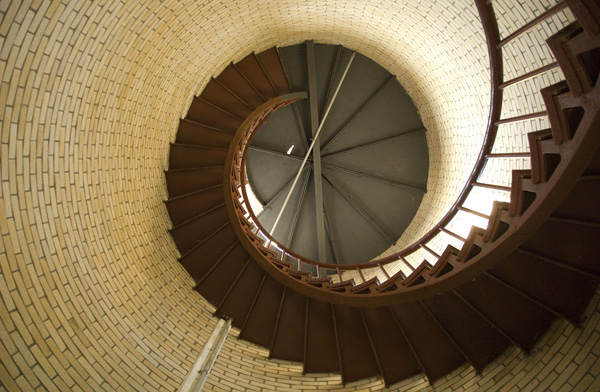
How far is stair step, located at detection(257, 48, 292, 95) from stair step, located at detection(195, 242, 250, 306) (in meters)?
3.19

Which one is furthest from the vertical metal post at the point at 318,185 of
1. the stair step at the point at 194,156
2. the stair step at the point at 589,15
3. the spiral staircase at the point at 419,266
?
the stair step at the point at 589,15

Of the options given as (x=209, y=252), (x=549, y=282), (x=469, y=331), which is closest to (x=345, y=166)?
(x=209, y=252)

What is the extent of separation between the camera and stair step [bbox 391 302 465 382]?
393cm

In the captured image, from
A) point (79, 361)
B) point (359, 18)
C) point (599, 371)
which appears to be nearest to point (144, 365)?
point (79, 361)

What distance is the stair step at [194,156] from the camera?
16.3 feet

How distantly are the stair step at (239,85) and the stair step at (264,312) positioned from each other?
3.05 metres

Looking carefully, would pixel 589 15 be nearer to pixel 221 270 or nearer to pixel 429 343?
pixel 429 343

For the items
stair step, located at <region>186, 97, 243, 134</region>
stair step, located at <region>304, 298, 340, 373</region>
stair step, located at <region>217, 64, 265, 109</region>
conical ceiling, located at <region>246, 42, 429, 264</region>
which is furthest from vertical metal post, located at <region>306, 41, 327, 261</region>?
stair step, located at <region>304, 298, 340, 373</region>

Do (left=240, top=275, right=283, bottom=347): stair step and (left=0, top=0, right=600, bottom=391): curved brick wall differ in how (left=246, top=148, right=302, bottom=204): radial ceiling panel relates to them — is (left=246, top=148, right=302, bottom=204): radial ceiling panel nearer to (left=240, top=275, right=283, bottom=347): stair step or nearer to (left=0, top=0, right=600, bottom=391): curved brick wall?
(left=0, top=0, right=600, bottom=391): curved brick wall

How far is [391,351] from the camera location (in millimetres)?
4148

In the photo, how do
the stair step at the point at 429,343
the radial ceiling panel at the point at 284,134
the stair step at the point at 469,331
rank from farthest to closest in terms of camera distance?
the radial ceiling panel at the point at 284,134
the stair step at the point at 429,343
the stair step at the point at 469,331

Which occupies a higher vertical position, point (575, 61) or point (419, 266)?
point (575, 61)

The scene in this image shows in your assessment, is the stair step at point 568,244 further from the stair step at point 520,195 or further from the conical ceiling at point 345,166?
the conical ceiling at point 345,166

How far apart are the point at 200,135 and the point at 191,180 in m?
0.72
